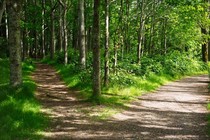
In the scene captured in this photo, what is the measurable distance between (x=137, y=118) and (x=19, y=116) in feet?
13.2

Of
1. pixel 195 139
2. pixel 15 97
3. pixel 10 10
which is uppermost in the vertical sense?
pixel 10 10

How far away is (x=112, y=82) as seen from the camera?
15.7m

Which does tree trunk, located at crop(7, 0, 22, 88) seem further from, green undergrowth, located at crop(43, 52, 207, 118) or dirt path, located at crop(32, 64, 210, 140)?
green undergrowth, located at crop(43, 52, 207, 118)

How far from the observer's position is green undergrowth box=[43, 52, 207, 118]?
14.0 m

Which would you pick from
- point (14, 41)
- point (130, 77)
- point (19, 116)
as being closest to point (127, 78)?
point (130, 77)

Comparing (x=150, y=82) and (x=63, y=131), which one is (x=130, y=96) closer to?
(x=150, y=82)

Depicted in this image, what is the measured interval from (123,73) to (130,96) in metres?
2.69

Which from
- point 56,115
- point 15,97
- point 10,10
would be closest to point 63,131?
point 56,115

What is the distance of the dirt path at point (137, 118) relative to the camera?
9.26m

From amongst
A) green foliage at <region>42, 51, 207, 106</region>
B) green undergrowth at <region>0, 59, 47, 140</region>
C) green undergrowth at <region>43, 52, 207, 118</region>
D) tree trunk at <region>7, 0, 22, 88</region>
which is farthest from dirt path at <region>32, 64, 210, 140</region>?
tree trunk at <region>7, 0, 22, 88</region>

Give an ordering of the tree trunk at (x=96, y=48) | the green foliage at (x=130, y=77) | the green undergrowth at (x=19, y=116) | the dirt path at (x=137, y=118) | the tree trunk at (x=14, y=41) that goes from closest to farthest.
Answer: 1. the green undergrowth at (x=19, y=116)
2. the dirt path at (x=137, y=118)
3. the tree trunk at (x=14, y=41)
4. the tree trunk at (x=96, y=48)
5. the green foliage at (x=130, y=77)

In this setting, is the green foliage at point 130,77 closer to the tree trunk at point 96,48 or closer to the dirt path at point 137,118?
the tree trunk at point 96,48

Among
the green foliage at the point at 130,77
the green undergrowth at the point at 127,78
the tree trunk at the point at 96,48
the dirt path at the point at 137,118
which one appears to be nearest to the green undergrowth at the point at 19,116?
the dirt path at the point at 137,118

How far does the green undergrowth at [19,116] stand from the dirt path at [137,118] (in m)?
0.43
